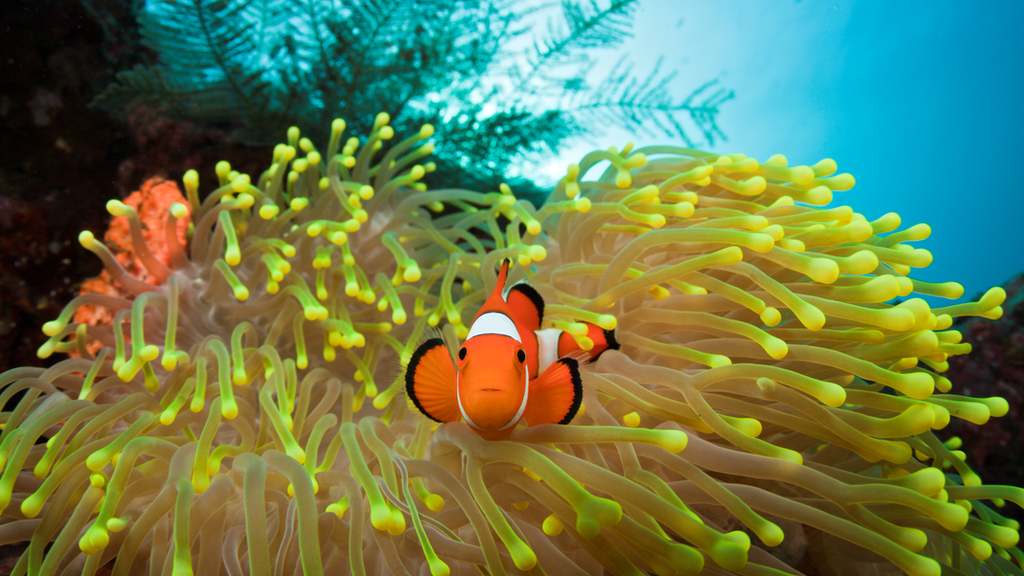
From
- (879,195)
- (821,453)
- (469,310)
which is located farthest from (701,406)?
(879,195)

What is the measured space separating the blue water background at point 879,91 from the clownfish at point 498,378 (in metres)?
1.65

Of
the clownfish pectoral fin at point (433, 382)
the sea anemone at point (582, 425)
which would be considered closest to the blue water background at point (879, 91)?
the sea anemone at point (582, 425)

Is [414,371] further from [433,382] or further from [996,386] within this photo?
[996,386]

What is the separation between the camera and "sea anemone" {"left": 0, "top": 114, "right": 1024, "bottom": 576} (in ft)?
2.23

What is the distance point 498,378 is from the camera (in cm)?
61

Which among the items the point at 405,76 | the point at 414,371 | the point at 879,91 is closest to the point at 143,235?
the point at 405,76

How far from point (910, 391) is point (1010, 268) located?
104 feet

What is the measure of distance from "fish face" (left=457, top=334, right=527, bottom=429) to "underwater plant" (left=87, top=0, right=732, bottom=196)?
4.69ft

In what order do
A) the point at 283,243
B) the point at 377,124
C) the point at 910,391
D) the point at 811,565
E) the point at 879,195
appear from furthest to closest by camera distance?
the point at 879,195 → the point at 377,124 → the point at 283,243 → the point at 811,565 → the point at 910,391

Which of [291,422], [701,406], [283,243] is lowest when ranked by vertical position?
[291,422]

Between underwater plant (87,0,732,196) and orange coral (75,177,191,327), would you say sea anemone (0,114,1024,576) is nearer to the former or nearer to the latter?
orange coral (75,177,191,327)

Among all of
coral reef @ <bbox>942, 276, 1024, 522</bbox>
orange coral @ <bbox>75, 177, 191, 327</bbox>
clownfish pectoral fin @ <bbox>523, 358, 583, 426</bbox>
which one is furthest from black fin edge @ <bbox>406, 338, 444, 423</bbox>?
coral reef @ <bbox>942, 276, 1024, 522</bbox>

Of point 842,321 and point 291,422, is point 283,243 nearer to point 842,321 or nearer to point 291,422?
point 291,422

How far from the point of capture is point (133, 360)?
0.91 metres
